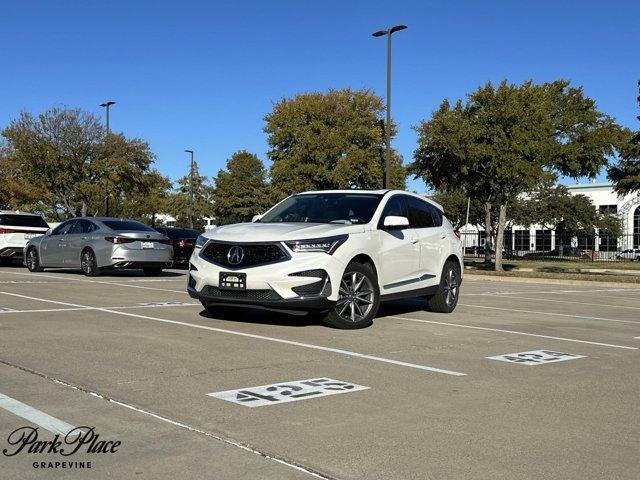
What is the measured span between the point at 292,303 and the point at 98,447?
460cm

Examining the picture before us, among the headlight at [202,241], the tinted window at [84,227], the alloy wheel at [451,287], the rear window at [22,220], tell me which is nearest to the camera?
the headlight at [202,241]

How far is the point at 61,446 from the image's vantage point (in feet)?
13.8

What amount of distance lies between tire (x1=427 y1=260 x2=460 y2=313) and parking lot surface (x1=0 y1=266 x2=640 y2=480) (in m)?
1.07

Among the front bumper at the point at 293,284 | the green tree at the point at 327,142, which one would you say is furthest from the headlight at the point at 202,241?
the green tree at the point at 327,142

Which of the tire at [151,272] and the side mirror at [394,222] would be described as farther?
the tire at [151,272]

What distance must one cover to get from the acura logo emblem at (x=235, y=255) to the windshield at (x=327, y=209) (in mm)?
1281

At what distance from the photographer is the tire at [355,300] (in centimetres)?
916

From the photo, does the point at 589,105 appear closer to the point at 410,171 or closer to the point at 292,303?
the point at 410,171

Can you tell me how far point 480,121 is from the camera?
27953 millimetres

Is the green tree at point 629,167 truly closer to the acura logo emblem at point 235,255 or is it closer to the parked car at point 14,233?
the parked car at point 14,233

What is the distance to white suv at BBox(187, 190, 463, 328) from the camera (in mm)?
8719

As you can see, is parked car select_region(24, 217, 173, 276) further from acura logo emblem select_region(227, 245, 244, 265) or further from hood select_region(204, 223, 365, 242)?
acura logo emblem select_region(227, 245, 244, 265)

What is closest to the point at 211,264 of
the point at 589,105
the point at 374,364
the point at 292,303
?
the point at 292,303

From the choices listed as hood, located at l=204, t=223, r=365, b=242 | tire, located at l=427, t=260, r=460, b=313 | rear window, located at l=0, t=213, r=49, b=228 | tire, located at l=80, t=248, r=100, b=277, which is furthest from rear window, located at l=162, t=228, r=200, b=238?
hood, located at l=204, t=223, r=365, b=242
